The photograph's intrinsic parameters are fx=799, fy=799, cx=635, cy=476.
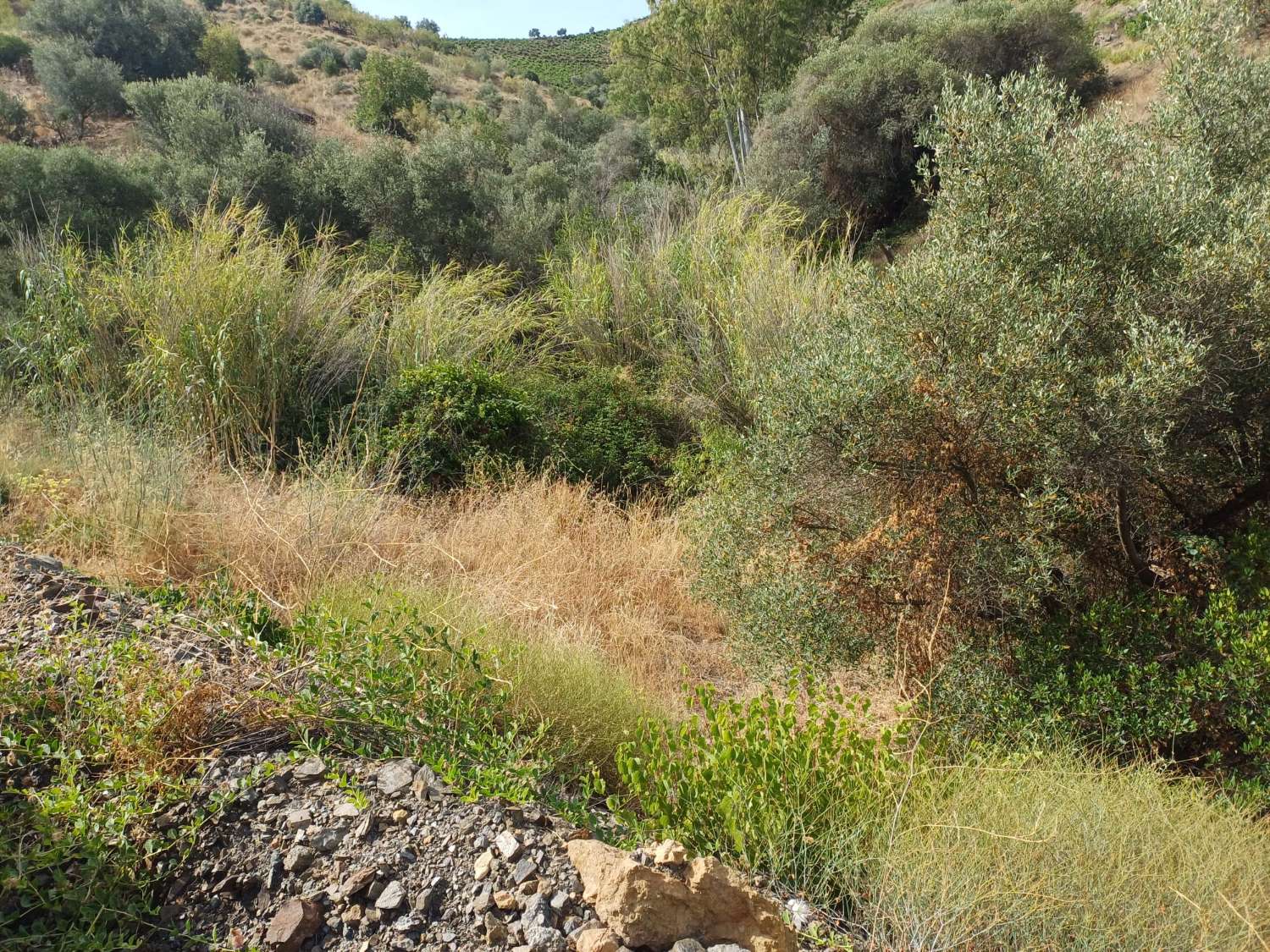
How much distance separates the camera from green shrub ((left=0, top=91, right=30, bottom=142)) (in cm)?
1730

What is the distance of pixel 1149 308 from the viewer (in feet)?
11.5

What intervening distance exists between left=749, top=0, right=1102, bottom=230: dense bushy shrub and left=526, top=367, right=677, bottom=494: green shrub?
703cm

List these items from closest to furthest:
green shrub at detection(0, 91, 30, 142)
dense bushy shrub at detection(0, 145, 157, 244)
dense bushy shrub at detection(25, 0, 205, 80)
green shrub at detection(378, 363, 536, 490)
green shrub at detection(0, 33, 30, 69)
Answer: green shrub at detection(378, 363, 536, 490) < dense bushy shrub at detection(0, 145, 157, 244) < green shrub at detection(0, 91, 30, 142) < green shrub at detection(0, 33, 30, 69) < dense bushy shrub at detection(25, 0, 205, 80)

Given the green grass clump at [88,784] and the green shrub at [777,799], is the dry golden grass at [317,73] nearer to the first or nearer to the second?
the green grass clump at [88,784]

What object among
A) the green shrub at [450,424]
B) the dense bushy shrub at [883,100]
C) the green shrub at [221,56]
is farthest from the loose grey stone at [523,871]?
the green shrub at [221,56]

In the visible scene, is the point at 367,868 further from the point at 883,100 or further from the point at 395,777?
the point at 883,100

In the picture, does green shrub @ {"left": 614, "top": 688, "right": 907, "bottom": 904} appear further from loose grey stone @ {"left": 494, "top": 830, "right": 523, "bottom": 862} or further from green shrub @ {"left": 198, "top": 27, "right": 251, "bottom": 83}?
green shrub @ {"left": 198, "top": 27, "right": 251, "bottom": 83}

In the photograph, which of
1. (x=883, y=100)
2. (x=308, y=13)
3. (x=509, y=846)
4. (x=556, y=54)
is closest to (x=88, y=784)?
(x=509, y=846)

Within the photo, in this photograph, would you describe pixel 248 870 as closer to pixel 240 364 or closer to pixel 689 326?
pixel 240 364

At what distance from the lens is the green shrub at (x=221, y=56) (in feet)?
77.3

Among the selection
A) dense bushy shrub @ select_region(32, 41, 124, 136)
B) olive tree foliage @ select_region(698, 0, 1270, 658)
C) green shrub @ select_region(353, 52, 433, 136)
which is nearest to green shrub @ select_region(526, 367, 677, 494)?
olive tree foliage @ select_region(698, 0, 1270, 658)

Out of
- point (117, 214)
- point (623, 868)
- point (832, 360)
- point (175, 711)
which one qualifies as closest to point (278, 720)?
point (175, 711)

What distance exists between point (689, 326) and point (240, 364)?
14.1ft

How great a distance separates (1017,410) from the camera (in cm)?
314
